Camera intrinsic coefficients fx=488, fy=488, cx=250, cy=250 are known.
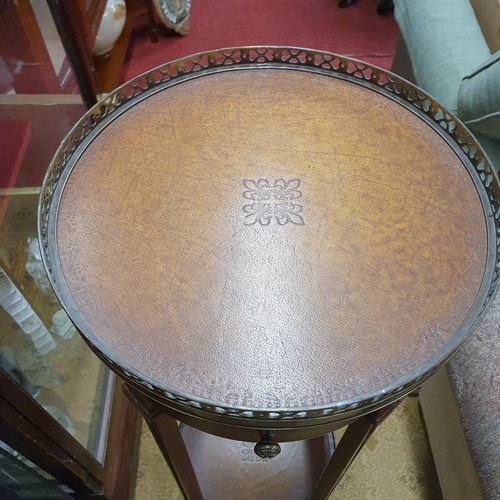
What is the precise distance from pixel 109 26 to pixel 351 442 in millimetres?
1527

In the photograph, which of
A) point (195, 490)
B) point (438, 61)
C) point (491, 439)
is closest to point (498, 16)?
point (438, 61)

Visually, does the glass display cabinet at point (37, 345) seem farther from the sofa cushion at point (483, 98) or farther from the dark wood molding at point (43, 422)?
the sofa cushion at point (483, 98)

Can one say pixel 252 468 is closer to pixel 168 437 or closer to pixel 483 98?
pixel 168 437

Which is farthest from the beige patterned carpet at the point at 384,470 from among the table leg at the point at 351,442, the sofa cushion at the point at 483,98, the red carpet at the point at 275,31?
the red carpet at the point at 275,31

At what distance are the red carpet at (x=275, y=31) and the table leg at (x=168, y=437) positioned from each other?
1474 mm

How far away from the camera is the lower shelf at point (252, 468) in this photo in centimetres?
106

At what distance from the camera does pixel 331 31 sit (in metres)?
2.05

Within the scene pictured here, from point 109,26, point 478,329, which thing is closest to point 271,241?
point 478,329

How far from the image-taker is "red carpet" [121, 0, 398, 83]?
6.36ft

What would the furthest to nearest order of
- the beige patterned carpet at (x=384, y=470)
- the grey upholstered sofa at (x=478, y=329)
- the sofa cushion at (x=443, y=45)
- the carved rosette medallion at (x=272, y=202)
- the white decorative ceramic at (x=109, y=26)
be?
the white decorative ceramic at (x=109, y=26) < the beige patterned carpet at (x=384, y=470) < the sofa cushion at (x=443, y=45) < the grey upholstered sofa at (x=478, y=329) < the carved rosette medallion at (x=272, y=202)

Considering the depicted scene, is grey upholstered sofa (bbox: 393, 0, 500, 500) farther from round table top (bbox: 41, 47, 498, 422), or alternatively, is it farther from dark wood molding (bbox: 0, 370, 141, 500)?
dark wood molding (bbox: 0, 370, 141, 500)

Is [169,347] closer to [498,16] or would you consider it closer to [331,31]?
[498,16]

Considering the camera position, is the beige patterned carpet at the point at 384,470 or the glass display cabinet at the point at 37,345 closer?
the glass display cabinet at the point at 37,345

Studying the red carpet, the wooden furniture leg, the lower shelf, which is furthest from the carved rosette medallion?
the wooden furniture leg
